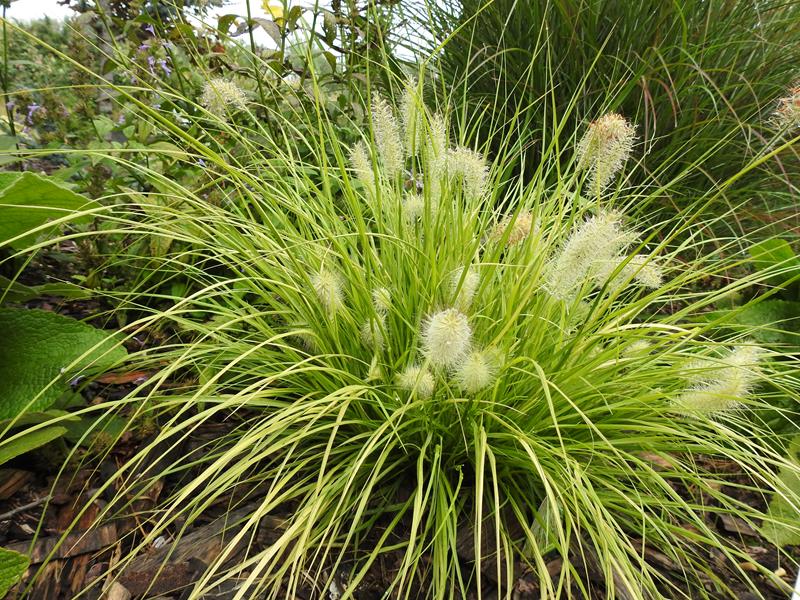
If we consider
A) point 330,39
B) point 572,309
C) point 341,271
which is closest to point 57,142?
point 330,39

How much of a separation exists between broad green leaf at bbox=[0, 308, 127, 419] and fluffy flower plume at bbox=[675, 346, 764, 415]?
1.34 m

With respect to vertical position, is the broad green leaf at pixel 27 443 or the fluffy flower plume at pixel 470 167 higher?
the fluffy flower plume at pixel 470 167

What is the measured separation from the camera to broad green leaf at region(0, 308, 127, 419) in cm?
132

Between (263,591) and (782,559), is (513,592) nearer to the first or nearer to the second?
(263,591)

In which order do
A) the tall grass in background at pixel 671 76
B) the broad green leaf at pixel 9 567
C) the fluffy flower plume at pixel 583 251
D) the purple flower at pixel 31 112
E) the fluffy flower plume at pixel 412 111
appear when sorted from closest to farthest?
the broad green leaf at pixel 9 567
the fluffy flower plume at pixel 583 251
the fluffy flower plume at pixel 412 111
the purple flower at pixel 31 112
the tall grass in background at pixel 671 76

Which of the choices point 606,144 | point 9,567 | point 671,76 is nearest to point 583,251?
point 606,144

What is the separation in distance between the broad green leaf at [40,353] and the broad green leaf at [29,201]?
210 millimetres

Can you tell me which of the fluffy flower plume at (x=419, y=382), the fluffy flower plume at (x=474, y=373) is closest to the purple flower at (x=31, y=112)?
the fluffy flower plume at (x=419, y=382)

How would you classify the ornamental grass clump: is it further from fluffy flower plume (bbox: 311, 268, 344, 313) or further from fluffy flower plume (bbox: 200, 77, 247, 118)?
fluffy flower plume (bbox: 200, 77, 247, 118)

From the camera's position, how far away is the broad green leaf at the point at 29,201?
1296 millimetres

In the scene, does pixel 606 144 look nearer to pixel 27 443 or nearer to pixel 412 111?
pixel 412 111

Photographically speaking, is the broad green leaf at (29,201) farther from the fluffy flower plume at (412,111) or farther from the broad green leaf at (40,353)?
the fluffy flower plume at (412,111)

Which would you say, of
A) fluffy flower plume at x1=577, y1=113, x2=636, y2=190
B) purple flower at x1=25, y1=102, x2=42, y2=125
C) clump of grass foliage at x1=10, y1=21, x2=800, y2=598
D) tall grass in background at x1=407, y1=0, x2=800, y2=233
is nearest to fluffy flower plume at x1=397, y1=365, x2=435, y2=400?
clump of grass foliage at x1=10, y1=21, x2=800, y2=598

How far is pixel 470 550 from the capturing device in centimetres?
139
